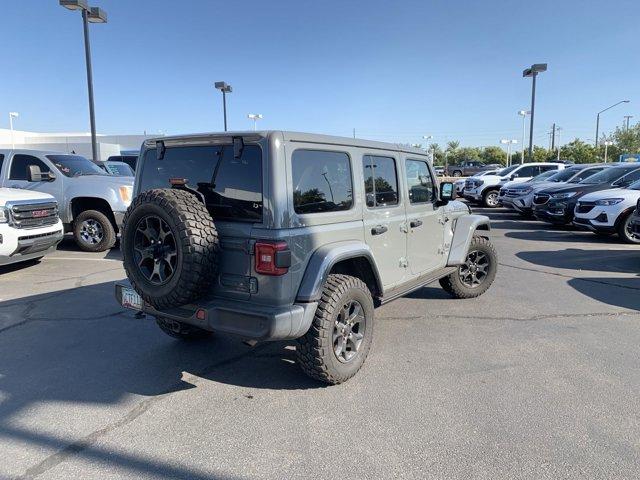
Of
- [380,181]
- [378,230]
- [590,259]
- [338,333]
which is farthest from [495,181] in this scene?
[338,333]

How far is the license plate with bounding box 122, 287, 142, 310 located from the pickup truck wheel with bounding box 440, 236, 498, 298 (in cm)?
371

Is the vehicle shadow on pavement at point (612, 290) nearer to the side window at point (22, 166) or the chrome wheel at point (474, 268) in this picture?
the chrome wheel at point (474, 268)

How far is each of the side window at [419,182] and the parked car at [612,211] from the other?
282 inches

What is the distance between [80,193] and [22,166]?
1356mm

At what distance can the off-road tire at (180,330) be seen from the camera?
4.26 meters

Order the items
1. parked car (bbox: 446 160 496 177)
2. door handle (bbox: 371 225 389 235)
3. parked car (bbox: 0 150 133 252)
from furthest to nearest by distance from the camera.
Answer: parked car (bbox: 446 160 496 177)
parked car (bbox: 0 150 133 252)
door handle (bbox: 371 225 389 235)

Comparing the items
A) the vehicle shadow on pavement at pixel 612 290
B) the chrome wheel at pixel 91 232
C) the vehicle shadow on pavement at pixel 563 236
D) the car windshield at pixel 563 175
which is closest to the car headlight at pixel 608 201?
the vehicle shadow on pavement at pixel 563 236

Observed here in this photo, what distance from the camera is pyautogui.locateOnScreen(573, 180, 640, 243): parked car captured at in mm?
10078

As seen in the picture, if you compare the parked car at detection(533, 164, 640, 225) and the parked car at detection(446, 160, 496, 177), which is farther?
the parked car at detection(446, 160, 496, 177)

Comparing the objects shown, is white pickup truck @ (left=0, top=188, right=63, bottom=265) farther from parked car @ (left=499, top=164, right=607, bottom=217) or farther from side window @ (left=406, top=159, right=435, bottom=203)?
parked car @ (left=499, top=164, right=607, bottom=217)

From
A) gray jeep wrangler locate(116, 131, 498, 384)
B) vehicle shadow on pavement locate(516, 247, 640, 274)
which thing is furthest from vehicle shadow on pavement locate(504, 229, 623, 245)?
gray jeep wrangler locate(116, 131, 498, 384)

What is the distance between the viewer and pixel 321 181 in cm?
357

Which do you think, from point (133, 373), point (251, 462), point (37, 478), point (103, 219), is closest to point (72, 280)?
point (103, 219)

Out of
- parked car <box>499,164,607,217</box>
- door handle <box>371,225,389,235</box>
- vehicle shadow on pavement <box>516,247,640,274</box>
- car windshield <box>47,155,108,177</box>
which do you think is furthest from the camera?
parked car <box>499,164,607,217</box>
